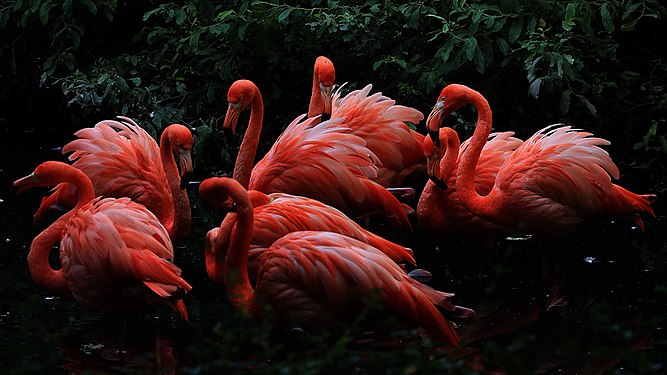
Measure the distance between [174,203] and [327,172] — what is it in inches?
32.8

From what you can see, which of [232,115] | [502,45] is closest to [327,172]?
[232,115]

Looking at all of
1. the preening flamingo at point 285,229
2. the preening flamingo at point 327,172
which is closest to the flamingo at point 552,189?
the preening flamingo at point 327,172

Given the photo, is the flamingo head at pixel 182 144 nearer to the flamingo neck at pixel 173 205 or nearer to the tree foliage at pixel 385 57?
the flamingo neck at pixel 173 205

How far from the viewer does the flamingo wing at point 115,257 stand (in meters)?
4.26

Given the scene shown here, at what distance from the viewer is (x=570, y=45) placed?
290 inches

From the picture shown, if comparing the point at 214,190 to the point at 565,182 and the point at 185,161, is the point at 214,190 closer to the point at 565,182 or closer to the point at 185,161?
the point at 185,161

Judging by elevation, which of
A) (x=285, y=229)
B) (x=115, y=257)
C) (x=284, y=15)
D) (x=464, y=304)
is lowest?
(x=464, y=304)

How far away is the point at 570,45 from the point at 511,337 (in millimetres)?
3407

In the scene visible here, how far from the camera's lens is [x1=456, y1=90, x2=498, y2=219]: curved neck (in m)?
5.52

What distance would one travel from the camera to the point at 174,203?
530 cm

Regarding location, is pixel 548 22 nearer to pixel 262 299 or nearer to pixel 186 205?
pixel 186 205

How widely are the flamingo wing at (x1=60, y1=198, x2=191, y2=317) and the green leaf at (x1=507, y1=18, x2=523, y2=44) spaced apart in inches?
132

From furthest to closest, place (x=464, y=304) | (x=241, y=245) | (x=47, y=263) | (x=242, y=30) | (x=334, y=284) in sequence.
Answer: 1. (x=242, y=30)
2. (x=464, y=304)
3. (x=47, y=263)
4. (x=241, y=245)
5. (x=334, y=284)

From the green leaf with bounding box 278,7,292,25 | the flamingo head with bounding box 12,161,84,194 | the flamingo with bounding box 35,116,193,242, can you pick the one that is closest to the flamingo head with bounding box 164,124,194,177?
the flamingo with bounding box 35,116,193,242
